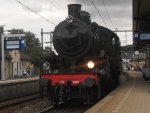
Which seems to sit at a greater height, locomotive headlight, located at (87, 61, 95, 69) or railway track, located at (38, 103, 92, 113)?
locomotive headlight, located at (87, 61, 95, 69)

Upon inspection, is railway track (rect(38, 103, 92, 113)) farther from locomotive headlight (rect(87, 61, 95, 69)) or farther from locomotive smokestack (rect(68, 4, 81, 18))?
locomotive smokestack (rect(68, 4, 81, 18))

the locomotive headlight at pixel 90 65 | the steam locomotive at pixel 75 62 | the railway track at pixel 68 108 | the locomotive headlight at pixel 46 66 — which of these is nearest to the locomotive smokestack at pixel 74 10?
the steam locomotive at pixel 75 62

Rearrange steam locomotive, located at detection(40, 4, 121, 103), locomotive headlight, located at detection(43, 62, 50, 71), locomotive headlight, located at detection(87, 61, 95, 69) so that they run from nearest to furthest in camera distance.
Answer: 1. steam locomotive, located at detection(40, 4, 121, 103)
2. locomotive headlight, located at detection(87, 61, 95, 69)
3. locomotive headlight, located at detection(43, 62, 50, 71)

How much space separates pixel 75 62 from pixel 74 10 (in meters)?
2.39

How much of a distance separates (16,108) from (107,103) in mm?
5910

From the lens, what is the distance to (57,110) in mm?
19844

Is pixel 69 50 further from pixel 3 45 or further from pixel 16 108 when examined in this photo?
pixel 3 45

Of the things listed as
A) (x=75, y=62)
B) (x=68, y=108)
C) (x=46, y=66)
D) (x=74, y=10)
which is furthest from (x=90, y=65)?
(x=74, y=10)

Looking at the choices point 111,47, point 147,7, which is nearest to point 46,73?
point 111,47

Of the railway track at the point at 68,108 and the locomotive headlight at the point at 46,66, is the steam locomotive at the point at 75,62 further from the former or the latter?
the railway track at the point at 68,108

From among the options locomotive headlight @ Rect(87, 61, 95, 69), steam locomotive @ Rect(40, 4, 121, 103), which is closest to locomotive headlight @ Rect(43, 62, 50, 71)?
steam locomotive @ Rect(40, 4, 121, 103)

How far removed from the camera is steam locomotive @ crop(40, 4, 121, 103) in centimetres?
1945

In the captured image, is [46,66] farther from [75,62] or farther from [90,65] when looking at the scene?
[90,65]

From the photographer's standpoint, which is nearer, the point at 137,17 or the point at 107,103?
the point at 107,103
